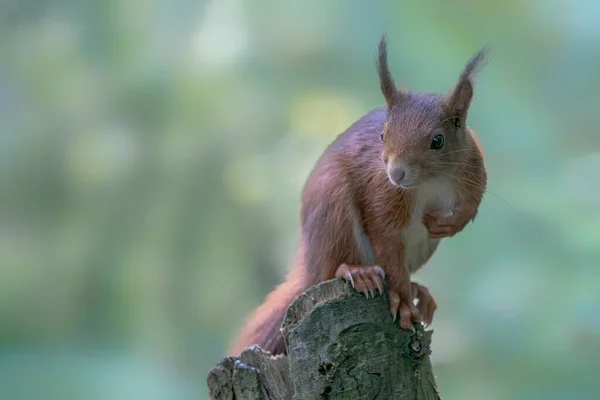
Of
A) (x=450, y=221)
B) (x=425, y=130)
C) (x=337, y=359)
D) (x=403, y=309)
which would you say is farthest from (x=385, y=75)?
(x=337, y=359)

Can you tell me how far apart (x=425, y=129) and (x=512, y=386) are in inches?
53.0

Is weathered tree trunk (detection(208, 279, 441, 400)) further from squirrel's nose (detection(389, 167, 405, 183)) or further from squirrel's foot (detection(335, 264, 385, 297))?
squirrel's nose (detection(389, 167, 405, 183))

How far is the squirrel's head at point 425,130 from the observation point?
1.37 metres

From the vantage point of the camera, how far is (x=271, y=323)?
168 cm

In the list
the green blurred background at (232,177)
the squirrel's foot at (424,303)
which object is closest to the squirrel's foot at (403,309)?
the squirrel's foot at (424,303)

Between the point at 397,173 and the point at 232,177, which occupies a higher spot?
the point at 232,177

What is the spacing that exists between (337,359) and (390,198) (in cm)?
41

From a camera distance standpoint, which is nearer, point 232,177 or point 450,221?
point 450,221

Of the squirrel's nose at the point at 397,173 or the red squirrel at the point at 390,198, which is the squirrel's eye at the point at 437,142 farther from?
the squirrel's nose at the point at 397,173

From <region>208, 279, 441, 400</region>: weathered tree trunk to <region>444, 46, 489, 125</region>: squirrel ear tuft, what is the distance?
0.46 metres

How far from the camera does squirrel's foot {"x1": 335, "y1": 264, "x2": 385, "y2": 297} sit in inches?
56.3

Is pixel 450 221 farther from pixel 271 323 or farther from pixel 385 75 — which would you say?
pixel 271 323

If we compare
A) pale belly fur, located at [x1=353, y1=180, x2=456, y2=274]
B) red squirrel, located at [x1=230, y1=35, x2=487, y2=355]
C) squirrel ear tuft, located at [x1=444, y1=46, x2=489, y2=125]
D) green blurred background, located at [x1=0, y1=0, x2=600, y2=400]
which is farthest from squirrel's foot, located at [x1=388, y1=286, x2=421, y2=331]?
green blurred background, located at [x1=0, y1=0, x2=600, y2=400]

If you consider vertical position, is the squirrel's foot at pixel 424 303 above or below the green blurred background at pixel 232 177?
below
